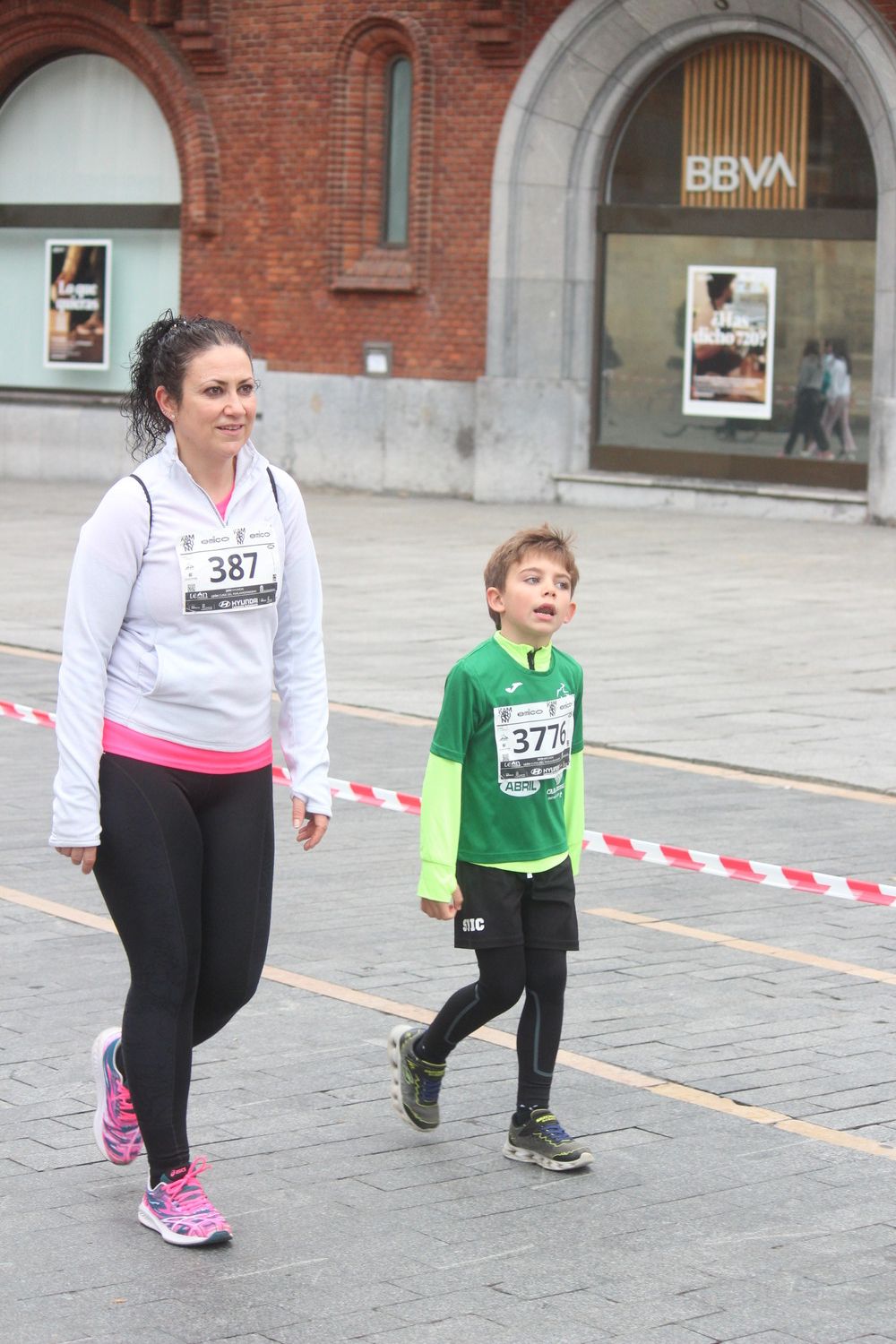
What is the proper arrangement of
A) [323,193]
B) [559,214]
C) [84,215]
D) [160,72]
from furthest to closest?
[84,215]
[160,72]
[323,193]
[559,214]

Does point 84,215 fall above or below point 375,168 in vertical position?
below

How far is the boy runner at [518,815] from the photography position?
15.5ft

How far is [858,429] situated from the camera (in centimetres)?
2217

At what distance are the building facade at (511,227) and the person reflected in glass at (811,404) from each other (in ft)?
0.15

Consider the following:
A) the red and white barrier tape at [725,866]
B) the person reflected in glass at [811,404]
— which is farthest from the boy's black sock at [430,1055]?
the person reflected in glass at [811,404]

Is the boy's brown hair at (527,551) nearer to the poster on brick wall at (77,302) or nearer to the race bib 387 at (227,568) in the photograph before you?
the race bib 387 at (227,568)

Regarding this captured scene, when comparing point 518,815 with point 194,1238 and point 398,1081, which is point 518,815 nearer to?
point 398,1081

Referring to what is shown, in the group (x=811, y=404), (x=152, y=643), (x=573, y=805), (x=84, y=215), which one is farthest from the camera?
(x=84, y=215)

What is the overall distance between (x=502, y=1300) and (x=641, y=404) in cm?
2035

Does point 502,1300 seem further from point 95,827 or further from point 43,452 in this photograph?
point 43,452

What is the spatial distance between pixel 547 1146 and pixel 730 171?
1931 cm

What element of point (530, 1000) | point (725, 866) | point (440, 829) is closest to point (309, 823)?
point (440, 829)

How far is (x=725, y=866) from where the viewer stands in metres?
7.46

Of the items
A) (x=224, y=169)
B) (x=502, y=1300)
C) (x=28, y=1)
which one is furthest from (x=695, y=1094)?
(x=28, y=1)
